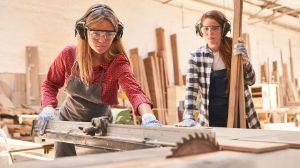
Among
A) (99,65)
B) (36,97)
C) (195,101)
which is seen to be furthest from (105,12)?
(36,97)

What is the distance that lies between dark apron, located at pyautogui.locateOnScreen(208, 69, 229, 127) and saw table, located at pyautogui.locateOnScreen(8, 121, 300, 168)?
0.85 m

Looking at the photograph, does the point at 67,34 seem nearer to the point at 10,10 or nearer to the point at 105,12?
the point at 10,10

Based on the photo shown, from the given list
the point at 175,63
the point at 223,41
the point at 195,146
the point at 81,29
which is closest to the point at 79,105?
the point at 81,29

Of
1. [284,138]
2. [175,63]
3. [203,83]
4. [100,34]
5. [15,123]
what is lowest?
[15,123]

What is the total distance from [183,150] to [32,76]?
6257mm

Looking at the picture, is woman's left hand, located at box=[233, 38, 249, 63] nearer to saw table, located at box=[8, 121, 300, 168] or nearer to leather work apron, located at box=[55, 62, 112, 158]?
saw table, located at box=[8, 121, 300, 168]

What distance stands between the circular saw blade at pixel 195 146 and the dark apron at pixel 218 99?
143cm

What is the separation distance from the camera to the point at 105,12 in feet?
7.66

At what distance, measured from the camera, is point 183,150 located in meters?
1.32

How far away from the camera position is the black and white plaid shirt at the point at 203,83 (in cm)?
285

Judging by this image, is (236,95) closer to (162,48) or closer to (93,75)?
(93,75)

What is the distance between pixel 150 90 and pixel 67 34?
2.27 metres

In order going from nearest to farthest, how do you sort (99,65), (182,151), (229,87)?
(182,151) < (99,65) < (229,87)

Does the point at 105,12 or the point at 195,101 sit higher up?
the point at 105,12
